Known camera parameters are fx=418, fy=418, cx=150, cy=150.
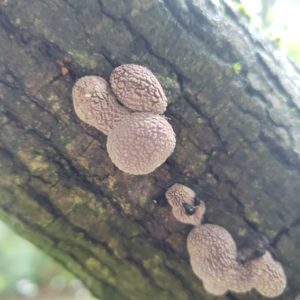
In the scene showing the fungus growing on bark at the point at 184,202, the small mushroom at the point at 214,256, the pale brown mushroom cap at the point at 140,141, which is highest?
the pale brown mushroom cap at the point at 140,141

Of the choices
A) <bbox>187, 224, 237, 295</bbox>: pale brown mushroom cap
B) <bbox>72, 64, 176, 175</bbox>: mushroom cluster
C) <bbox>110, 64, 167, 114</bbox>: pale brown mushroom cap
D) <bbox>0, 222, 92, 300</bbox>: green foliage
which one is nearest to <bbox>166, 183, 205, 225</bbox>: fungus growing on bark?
<bbox>187, 224, 237, 295</bbox>: pale brown mushroom cap

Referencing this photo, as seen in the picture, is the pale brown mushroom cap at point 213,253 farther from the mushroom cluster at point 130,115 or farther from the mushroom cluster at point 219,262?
the mushroom cluster at point 130,115

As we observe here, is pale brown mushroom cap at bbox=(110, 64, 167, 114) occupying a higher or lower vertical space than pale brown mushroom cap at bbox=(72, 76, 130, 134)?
higher

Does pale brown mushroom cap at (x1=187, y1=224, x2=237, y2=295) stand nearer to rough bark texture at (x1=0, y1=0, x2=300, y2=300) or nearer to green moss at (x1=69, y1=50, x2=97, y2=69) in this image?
rough bark texture at (x1=0, y1=0, x2=300, y2=300)

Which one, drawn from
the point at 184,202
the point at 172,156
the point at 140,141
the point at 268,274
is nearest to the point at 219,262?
the point at 268,274

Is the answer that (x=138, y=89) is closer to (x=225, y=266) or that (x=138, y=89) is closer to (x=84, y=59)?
(x=84, y=59)

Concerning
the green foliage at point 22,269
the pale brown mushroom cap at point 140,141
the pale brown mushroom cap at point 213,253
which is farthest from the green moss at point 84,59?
the green foliage at point 22,269
